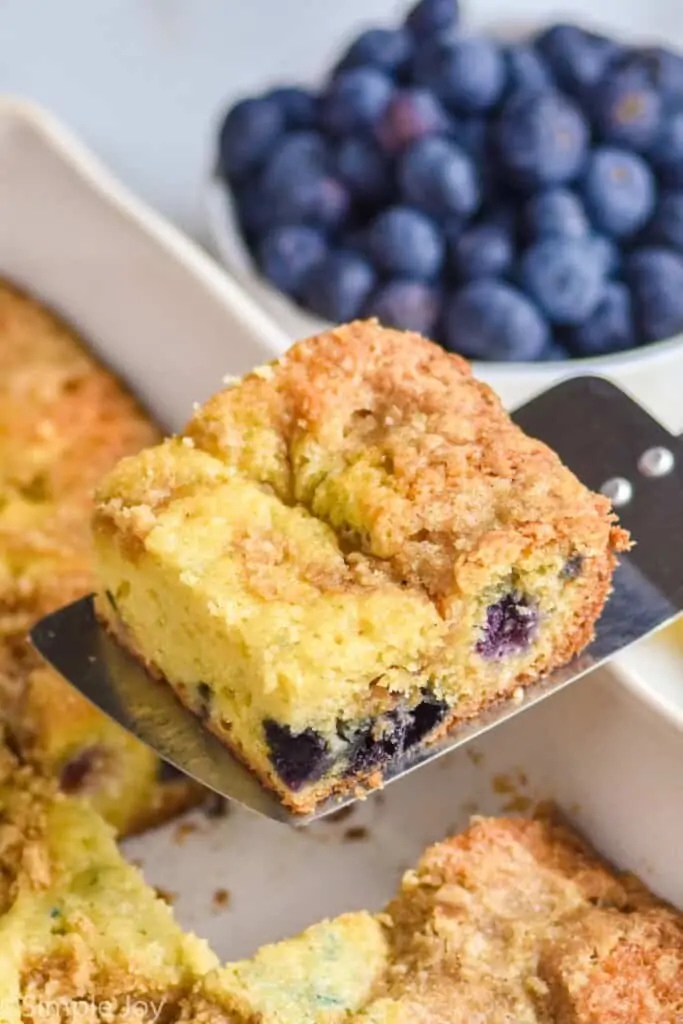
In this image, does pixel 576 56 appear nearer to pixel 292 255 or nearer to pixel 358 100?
pixel 358 100

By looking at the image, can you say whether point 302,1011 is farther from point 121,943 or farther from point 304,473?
point 304,473

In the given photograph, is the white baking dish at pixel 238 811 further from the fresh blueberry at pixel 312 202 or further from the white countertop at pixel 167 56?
the white countertop at pixel 167 56

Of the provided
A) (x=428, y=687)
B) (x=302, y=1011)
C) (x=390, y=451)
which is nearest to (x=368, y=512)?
(x=390, y=451)

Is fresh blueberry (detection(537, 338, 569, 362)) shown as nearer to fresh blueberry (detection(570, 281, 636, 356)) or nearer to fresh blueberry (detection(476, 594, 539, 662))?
fresh blueberry (detection(570, 281, 636, 356))

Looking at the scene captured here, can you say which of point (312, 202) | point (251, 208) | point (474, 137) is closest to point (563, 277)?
point (474, 137)

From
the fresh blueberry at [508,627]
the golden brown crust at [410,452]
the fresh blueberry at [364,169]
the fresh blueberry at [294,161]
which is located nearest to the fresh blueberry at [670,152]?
the fresh blueberry at [364,169]

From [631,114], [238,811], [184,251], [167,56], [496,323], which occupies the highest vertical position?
[184,251]
